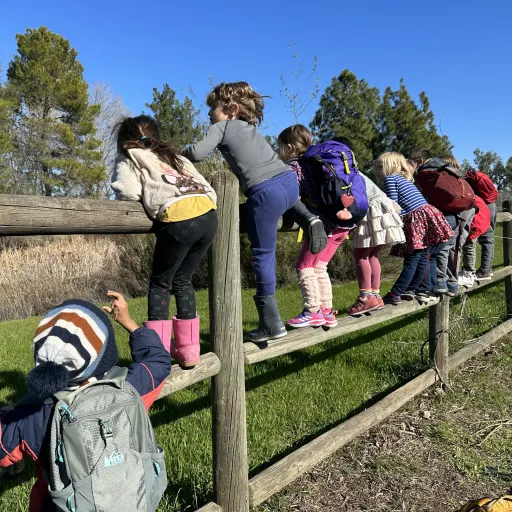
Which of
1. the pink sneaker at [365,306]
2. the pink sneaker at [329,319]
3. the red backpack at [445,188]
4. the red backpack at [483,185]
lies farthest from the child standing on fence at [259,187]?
the red backpack at [483,185]

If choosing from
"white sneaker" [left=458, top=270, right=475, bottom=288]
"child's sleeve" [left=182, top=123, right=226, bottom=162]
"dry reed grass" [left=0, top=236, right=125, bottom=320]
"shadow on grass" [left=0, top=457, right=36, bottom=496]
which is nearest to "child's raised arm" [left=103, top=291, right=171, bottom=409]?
"child's sleeve" [left=182, top=123, right=226, bottom=162]

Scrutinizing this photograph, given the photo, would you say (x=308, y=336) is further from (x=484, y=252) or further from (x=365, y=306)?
(x=484, y=252)

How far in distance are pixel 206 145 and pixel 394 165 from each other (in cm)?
224

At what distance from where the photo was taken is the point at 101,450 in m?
1.58

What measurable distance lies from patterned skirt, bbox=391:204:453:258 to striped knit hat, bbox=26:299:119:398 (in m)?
3.25

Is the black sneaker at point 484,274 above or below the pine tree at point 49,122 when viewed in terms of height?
below

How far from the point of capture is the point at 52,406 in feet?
5.26

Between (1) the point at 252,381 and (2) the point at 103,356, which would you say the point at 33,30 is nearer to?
(1) the point at 252,381

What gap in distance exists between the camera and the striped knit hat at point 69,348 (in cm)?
149

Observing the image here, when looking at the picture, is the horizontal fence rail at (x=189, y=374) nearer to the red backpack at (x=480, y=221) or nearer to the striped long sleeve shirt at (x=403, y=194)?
the striped long sleeve shirt at (x=403, y=194)

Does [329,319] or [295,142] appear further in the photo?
[295,142]

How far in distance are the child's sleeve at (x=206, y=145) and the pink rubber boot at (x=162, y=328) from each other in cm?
92

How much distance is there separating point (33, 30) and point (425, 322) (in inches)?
1189

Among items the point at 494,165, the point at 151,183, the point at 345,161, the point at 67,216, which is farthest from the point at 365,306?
the point at 494,165
